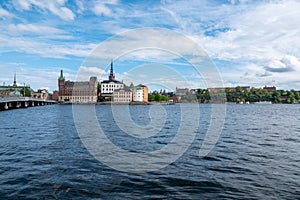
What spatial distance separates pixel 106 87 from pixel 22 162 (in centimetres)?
17914

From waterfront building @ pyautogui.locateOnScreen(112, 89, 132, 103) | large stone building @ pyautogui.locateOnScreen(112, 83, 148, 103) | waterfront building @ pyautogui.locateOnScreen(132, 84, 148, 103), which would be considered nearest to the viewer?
waterfront building @ pyautogui.locateOnScreen(112, 89, 132, 103)

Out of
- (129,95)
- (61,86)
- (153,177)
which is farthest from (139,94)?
(153,177)

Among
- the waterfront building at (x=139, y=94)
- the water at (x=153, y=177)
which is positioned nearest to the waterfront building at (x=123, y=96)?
the waterfront building at (x=139, y=94)

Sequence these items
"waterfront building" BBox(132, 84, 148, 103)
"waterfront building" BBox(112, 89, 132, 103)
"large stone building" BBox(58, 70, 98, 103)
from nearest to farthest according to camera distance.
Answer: "waterfront building" BBox(112, 89, 132, 103) < "waterfront building" BBox(132, 84, 148, 103) < "large stone building" BBox(58, 70, 98, 103)

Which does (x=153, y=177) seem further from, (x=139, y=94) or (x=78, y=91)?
(x=78, y=91)

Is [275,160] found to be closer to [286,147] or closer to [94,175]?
[286,147]

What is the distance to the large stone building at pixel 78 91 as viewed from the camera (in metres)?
169

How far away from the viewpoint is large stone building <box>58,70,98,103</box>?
169250 millimetres

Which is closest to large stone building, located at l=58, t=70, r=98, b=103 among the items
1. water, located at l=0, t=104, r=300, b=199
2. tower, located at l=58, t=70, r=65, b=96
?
tower, located at l=58, t=70, r=65, b=96

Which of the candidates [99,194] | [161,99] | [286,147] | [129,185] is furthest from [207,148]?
[161,99]

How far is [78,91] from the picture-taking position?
562 feet

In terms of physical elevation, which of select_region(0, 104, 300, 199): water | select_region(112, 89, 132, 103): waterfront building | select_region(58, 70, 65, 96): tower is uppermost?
select_region(58, 70, 65, 96): tower

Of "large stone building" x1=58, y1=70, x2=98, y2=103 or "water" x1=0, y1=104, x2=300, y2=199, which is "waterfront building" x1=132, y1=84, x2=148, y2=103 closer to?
"large stone building" x1=58, y1=70, x2=98, y2=103

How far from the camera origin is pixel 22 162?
13031mm
